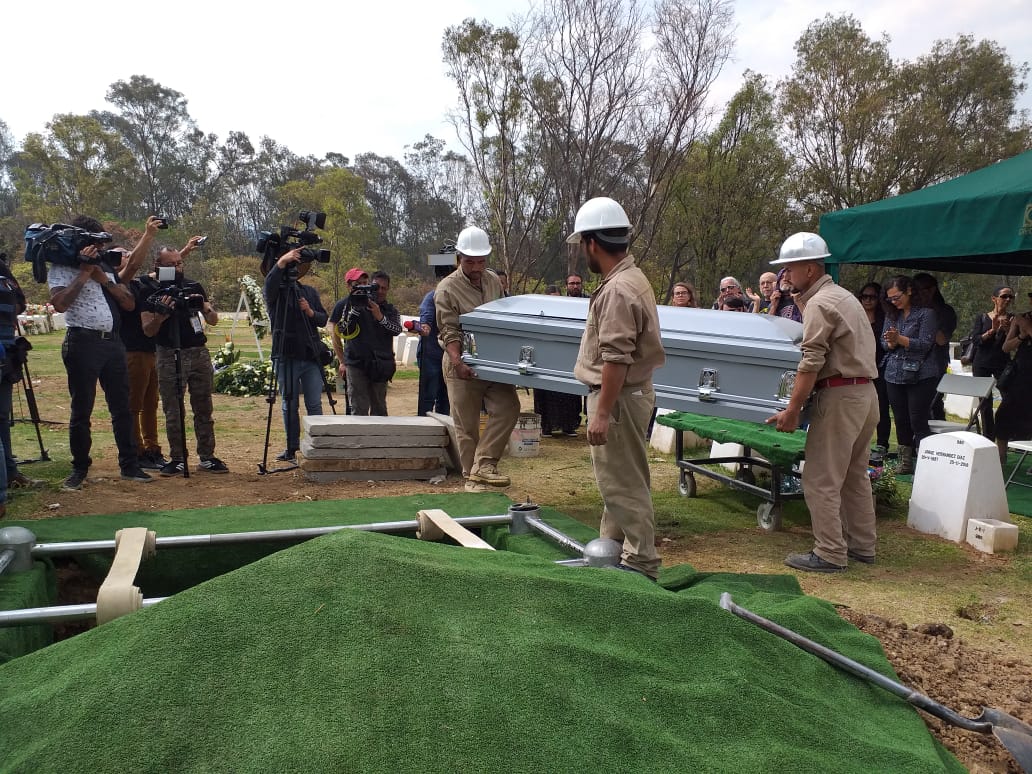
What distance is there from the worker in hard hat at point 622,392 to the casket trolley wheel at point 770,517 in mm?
2029

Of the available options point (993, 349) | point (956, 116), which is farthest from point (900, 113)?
point (993, 349)

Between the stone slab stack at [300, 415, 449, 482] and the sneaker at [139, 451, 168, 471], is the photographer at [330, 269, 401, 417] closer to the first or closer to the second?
the stone slab stack at [300, 415, 449, 482]

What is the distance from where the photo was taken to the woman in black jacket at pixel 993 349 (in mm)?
7291

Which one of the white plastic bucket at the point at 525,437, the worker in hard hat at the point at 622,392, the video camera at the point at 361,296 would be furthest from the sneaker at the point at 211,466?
the worker in hard hat at the point at 622,392

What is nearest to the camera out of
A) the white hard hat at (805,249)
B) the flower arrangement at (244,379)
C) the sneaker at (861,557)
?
the white hard hat at (805,249)

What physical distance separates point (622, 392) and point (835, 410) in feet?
4.80

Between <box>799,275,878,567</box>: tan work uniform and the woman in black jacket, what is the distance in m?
3.96

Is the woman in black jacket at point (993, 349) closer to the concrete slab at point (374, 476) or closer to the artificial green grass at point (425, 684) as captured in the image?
the concrete slab at point (374, 476)

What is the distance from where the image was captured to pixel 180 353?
5766 millimetres

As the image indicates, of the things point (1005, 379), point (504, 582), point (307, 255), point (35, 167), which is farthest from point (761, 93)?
point (35, 167)

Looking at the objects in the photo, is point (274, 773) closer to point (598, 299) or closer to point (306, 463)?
point (598, 299)

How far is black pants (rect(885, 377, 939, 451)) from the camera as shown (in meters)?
6.75

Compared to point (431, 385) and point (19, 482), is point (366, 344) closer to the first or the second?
point (431, 385)

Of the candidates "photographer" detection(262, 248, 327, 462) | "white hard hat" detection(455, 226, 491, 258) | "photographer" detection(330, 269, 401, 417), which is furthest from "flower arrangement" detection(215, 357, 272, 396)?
"white hard hat" detection(455, 226, 491, 258)
